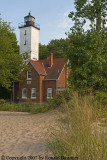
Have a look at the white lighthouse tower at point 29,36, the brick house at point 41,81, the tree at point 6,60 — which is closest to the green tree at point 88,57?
the tree at point 6,60

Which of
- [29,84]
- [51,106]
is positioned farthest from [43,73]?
[51,106]

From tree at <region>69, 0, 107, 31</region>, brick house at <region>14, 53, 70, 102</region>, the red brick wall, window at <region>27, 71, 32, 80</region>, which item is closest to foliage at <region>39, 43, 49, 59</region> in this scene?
brick house at <region>14, 53, 70, 102</region>

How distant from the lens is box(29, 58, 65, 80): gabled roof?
3067 centimetres

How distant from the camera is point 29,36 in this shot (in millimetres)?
38688

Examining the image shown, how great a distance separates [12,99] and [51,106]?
2210 centimetres

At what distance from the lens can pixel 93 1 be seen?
1325 centimetres

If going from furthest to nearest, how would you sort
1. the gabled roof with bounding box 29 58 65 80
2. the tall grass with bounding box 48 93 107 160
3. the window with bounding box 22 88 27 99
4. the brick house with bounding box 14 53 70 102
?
the window with bounding box 22 88 27 99, the gabled roof with bounding box 29 58 65 80, the brick house with bounding box 14 53 70 102, the tall grass with bounding box 48 93 107 160

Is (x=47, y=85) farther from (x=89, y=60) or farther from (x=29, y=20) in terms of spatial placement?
(x=89, y=60)

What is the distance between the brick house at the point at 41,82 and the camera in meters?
30.3

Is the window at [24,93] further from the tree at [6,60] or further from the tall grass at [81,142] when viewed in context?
the tall grass at [81,142]

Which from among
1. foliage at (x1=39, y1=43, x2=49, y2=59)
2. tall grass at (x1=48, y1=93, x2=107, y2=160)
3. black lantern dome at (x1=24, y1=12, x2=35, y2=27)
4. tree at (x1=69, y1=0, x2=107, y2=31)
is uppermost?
black lantern dome at (x1=24, y1=12, x2=35, y2=27)

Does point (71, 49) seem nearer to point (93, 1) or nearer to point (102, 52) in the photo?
point (102, 52)

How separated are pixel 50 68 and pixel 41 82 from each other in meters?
3.16

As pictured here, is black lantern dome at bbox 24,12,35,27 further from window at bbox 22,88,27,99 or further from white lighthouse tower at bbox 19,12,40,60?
window at bbox 22,88,27,99
